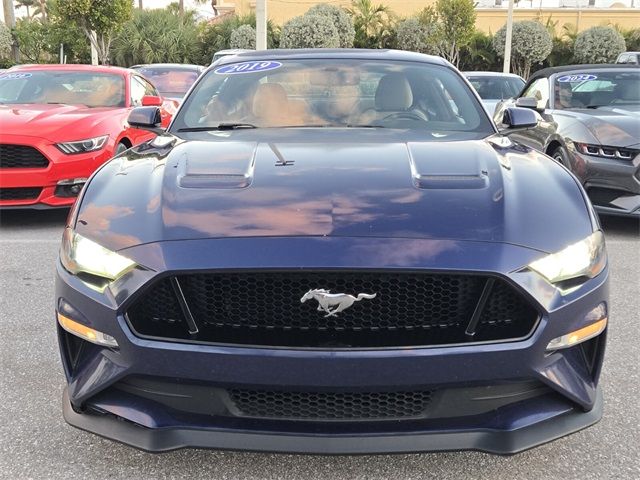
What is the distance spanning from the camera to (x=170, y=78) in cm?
1234

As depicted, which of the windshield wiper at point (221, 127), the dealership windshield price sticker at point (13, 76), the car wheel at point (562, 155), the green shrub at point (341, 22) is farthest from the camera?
the green shrub at point (341, 22)

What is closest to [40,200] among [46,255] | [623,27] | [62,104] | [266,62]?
[46,255]

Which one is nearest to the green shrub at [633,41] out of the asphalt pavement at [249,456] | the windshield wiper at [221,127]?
the asphalt pavement at [249,456]

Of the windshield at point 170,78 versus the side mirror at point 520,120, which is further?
the windshield at point 170,78

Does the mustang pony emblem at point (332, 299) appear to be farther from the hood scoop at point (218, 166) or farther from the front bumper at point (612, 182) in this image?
the front bumper at point (612, 182)

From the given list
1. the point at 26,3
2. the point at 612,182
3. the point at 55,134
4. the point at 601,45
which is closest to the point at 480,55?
the point at 601,45

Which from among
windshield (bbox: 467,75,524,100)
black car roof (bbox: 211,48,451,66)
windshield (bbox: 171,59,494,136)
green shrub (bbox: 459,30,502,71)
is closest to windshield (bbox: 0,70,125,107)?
black car roof (bbox: 211,48,451,66)

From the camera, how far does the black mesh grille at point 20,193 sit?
5.51 meters

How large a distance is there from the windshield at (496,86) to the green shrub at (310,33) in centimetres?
1633

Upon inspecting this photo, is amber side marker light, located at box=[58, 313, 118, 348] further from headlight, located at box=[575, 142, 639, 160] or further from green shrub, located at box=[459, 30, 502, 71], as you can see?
green shrub, located at box=[459, 30, 502, 71]

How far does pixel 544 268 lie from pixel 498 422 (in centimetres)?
47

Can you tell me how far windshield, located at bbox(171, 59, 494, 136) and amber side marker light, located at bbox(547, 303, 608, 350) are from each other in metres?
1.31

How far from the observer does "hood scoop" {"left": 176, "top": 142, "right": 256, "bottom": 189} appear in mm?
2279

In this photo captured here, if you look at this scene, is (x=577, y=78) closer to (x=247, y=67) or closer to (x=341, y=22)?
(x=247, y=67)
